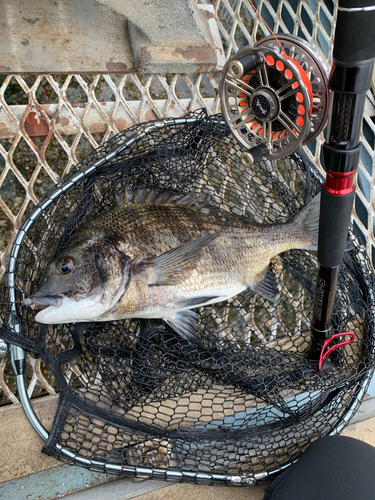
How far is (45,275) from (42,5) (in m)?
2.11

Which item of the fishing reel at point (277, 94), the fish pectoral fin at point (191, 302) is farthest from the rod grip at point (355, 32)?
the fish pectoral fin at point (191, 302)

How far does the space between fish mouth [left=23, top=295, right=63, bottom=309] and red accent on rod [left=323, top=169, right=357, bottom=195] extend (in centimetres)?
145

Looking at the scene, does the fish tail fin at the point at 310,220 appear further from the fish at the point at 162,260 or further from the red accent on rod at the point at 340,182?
the red accent on rod at the point at 340,182

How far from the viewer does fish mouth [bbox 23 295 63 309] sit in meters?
1.98

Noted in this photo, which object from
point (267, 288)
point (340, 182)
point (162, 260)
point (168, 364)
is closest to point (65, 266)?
point (162, 260)

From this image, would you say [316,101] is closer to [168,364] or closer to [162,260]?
[162,260]

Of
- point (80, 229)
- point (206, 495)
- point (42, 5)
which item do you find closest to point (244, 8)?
point (42, 5)

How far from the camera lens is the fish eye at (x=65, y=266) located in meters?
2.08

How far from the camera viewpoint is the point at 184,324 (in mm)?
2336

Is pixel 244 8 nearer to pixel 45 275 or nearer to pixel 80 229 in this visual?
pixel 80 229

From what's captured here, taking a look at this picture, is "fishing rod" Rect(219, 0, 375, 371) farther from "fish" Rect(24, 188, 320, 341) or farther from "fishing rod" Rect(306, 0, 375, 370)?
"fish" Rect(24, 188, 320, 341)

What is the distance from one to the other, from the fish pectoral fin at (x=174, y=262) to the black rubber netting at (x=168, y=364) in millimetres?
347

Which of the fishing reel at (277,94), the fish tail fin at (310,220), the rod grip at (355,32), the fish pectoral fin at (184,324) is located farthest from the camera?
the fish tail fin at (310,220)

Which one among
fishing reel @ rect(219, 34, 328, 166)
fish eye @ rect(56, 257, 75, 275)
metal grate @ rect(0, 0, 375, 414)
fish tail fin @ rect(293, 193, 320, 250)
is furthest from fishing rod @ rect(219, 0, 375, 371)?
metal grate @ rect(0, 0, 375, 414)
